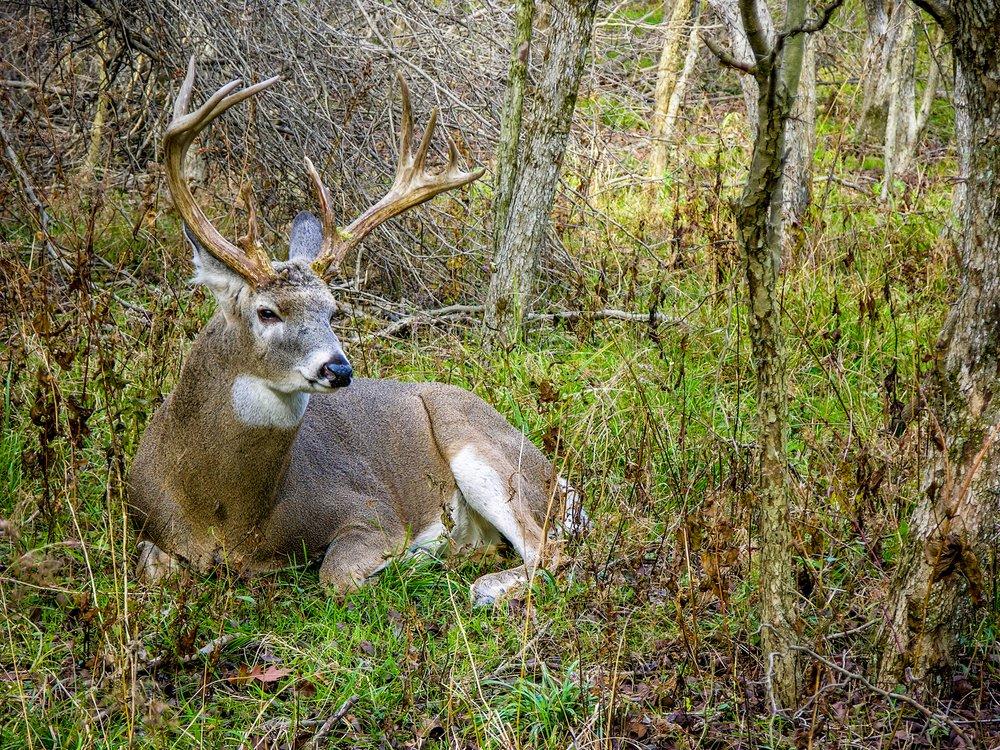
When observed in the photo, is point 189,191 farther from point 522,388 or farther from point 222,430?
point 522,388

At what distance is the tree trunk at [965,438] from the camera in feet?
11.2

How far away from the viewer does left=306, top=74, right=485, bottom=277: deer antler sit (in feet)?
16.2

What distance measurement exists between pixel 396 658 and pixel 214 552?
98cm

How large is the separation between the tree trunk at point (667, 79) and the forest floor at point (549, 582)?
304 cm

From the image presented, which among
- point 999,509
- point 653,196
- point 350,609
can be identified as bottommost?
point 350,609

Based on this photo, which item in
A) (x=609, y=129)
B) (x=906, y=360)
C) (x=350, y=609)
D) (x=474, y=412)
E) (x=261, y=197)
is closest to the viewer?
(x=350, y=609)

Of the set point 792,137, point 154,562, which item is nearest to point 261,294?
point 154,562

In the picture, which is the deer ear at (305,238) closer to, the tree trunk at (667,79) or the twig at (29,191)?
the twig at (29,191)

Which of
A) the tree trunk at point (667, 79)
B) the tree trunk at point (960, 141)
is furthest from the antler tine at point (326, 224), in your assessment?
the tree trunk at point (667, 79)

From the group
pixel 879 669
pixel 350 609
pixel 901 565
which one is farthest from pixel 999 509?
pixel 350 609

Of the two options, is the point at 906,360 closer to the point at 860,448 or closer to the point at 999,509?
the point at 860,448

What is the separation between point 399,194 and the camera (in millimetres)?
5227

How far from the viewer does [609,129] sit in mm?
9141

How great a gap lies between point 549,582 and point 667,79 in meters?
6.83
